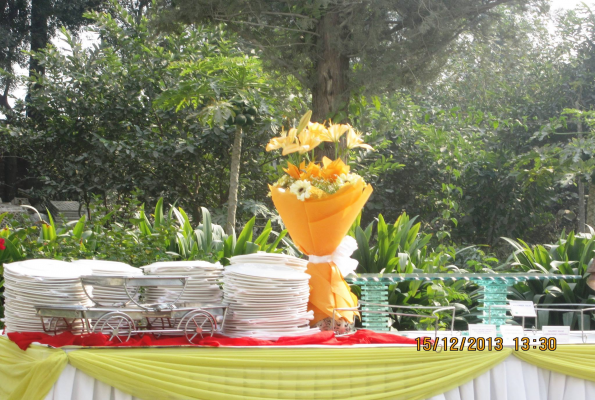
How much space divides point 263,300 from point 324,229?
0.53m

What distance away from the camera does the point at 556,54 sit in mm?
9977

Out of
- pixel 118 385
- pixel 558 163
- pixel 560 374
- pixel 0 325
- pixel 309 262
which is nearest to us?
pixel 118 385

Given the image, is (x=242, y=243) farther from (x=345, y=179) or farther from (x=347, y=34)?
(x=345, y=179)

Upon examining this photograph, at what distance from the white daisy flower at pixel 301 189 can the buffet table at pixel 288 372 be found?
2.47ft

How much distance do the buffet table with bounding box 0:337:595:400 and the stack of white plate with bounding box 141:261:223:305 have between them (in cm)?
30

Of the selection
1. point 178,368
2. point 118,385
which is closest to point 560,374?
point 178,368

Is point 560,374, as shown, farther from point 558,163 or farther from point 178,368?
point 558,163

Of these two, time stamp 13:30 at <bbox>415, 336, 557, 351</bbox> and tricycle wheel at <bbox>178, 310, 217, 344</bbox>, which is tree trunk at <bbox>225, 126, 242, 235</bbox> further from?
time stamp 13:30 at <bbox>415, 336, 557, 351</bbox>

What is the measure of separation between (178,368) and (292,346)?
1.43ft

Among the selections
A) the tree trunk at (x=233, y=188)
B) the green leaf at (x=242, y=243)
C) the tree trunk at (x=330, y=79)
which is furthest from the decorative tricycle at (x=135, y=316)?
the tree trunk at (x=233, y=188)

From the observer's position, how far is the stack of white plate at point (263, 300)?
98.0 inches

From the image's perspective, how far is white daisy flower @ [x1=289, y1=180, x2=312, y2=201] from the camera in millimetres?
2785

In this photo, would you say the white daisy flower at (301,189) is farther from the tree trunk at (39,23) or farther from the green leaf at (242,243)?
the tree trunk at (39,23)

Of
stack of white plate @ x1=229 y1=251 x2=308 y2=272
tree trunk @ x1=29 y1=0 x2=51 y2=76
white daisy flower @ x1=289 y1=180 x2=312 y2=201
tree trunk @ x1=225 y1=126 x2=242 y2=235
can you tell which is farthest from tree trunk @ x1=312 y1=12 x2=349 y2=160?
tree trunk @ x1=29 y1=0 x2=51 y2=76
